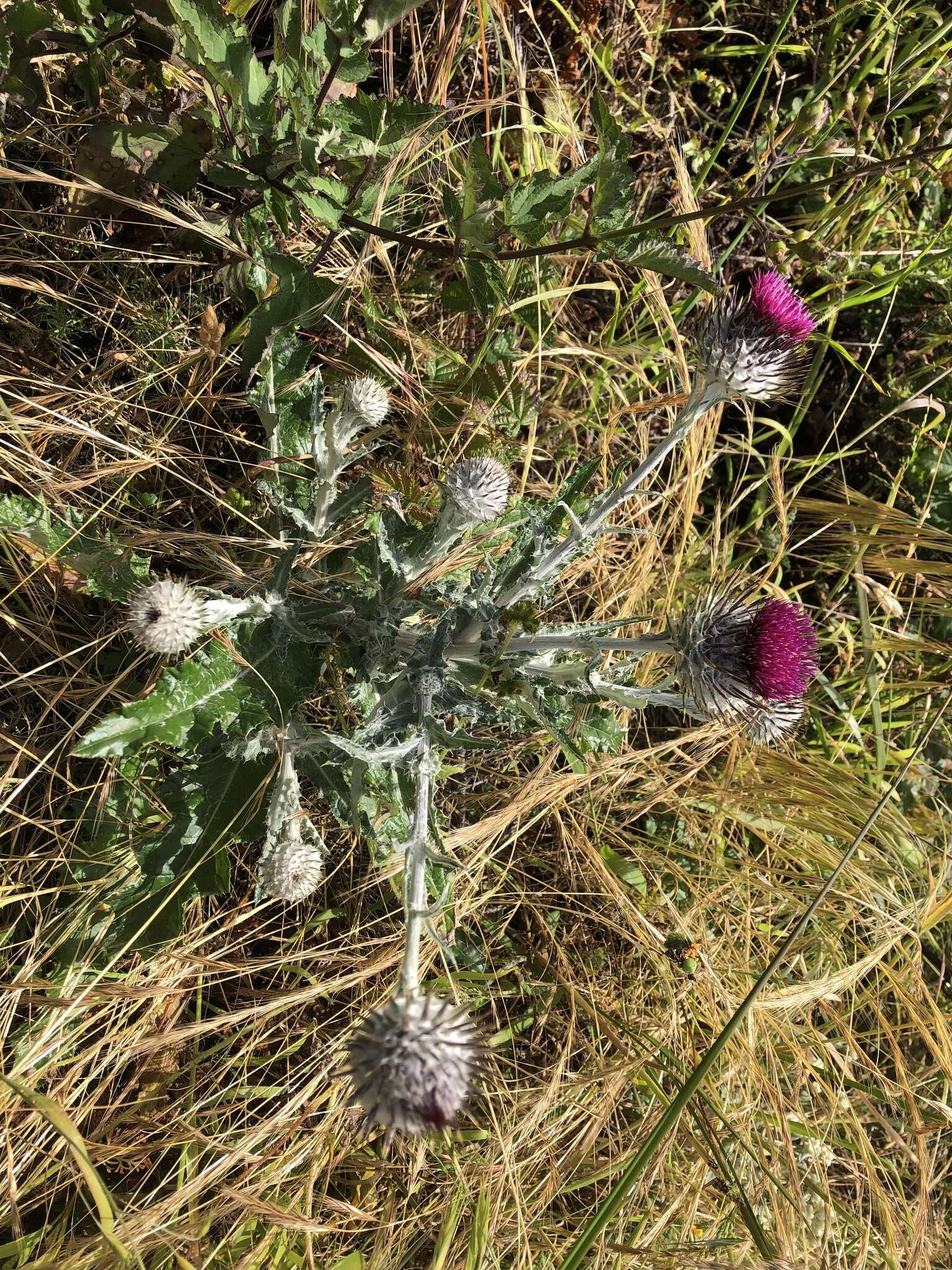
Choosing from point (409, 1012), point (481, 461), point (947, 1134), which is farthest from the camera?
point (947, 1134)

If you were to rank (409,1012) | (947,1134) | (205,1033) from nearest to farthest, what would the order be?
1. (409,1012)
2. (205,1033)
3. (947,1134)

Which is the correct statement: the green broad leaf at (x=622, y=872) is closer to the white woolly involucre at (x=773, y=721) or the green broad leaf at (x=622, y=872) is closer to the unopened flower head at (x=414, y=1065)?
the white woolly involucre at (x=773, y=721)

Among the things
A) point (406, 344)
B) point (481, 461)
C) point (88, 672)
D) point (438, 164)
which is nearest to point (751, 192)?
point (438, 164)

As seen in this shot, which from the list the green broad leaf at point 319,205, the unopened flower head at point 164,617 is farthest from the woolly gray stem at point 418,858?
the green broad leaf at point 319,205

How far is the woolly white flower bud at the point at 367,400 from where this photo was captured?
2.30 m

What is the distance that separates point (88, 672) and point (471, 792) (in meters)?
1.35

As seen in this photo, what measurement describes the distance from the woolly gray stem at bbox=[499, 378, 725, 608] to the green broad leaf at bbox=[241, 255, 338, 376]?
3.04ft

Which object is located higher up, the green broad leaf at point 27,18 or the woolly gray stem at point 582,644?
the green broad leaf at point 27,18

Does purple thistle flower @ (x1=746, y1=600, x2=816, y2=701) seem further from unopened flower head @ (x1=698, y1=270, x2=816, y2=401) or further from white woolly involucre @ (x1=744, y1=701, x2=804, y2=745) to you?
unopened flower head @ (x1=698, y1=270, x2=816, y2=401)

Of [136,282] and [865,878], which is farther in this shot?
[865,878]

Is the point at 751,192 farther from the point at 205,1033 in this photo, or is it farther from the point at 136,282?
the point at 205,1033

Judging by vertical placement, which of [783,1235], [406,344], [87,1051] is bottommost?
[783,1235]

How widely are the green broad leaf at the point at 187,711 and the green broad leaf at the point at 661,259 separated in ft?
4.44

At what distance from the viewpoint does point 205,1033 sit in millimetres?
2686
